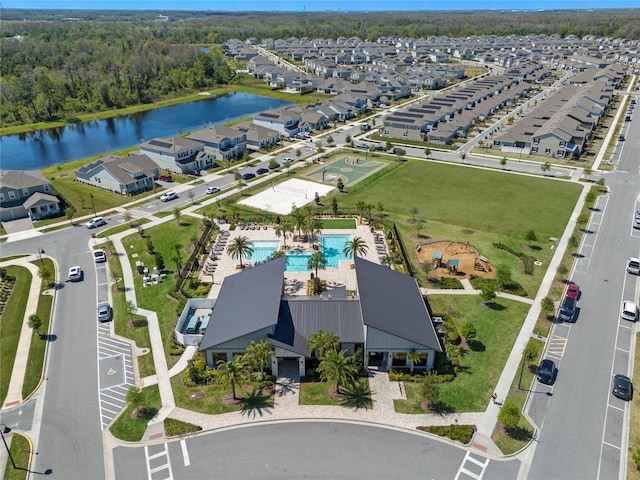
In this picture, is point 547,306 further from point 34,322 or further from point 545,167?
point 545,167

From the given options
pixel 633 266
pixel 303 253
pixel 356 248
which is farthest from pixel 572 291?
pixel 303 253

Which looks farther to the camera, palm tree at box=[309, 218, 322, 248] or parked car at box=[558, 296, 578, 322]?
palm tree at box=[309, 218, 322, 248]

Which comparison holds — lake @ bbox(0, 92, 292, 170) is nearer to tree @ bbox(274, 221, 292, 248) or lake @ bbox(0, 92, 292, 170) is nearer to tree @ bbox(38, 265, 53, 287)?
tree @ bbox(38, 265, 53, 287)

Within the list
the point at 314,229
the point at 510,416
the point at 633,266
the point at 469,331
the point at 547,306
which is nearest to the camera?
the point at 510,416

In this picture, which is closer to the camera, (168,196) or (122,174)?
(168,196)

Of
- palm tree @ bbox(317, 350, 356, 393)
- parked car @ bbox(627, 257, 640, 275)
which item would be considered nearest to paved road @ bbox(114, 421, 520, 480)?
palm tree @ bbox(317, 350, 356, 393)

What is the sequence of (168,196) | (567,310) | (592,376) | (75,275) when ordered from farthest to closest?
(168,196)
(75,275)
(567,310)
(592,376)

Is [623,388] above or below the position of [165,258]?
above
